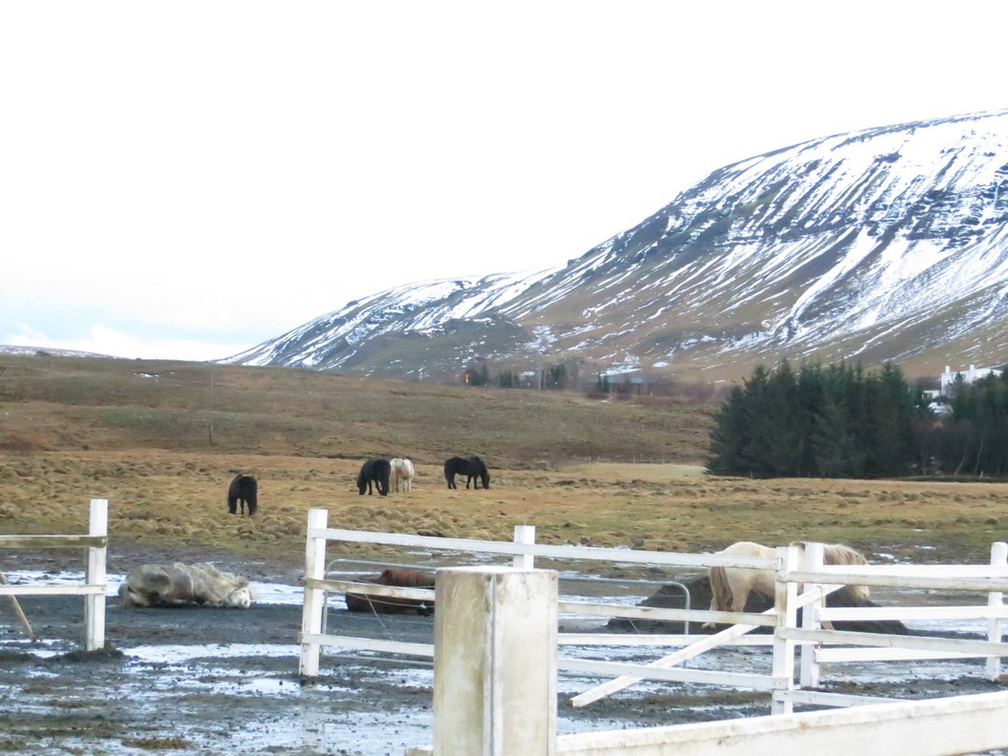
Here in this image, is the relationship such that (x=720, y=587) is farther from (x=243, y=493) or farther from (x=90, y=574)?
(x=243, y=493)

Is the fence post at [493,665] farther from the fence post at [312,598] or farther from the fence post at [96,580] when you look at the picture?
the fence post at [96,580]

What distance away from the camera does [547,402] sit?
11012 centimetres

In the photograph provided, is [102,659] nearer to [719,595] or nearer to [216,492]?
[719,595]

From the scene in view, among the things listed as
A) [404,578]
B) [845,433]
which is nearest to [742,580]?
[404,578]

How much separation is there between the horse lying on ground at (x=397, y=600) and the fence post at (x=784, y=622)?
24.6 feet

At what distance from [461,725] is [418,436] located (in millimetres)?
83967

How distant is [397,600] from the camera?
17.2m

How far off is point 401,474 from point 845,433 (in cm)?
3358

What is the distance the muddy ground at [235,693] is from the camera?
8.91 meters

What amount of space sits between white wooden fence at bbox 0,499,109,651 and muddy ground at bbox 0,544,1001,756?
251 millimetres

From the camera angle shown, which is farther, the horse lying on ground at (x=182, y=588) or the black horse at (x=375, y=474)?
the black horse at (x=375, y=474)

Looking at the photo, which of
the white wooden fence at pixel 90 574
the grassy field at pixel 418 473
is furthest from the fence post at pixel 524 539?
the grassy field at pixel 418 473

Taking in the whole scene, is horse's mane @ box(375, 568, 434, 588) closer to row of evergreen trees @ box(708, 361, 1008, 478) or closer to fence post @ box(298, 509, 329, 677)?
fence post @ box(298, 509, 329, 677)

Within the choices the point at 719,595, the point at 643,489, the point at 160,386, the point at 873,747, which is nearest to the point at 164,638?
the point at 719,595
